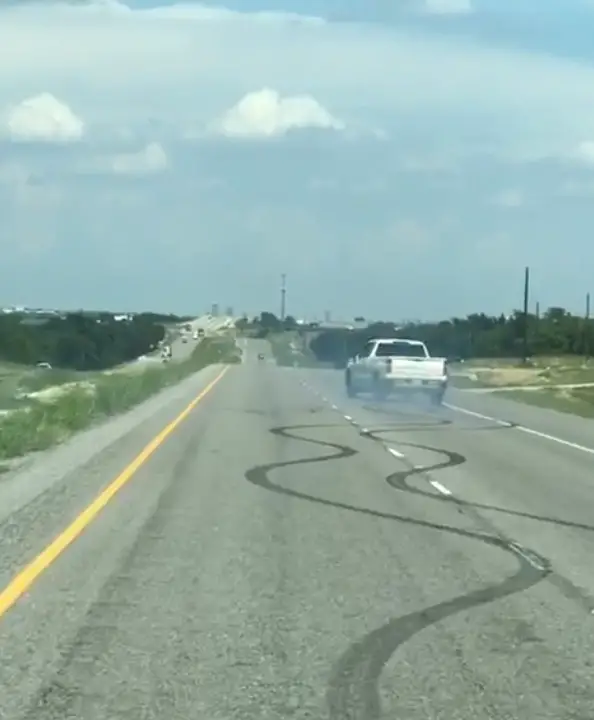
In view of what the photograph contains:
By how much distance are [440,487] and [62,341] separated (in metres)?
51.8

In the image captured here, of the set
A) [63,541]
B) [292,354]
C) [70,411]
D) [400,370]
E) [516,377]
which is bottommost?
[292,354]

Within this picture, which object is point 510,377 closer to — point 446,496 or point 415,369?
point 415,369

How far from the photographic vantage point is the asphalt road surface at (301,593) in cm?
866

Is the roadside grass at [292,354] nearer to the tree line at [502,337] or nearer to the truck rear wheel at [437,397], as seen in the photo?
the tree line at [502,337]

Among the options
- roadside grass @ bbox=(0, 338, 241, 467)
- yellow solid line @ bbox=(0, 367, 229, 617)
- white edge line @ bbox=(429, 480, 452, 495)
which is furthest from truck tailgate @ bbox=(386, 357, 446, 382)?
white edge line @ bbox=(429, 480, 452, 495)

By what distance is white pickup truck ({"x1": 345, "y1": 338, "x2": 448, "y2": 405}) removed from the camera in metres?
50.2

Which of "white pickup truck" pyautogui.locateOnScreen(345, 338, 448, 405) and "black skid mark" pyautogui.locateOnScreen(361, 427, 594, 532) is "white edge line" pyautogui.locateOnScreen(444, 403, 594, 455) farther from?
"black skid mark" pyautogui.locateOnScreen(361, 427, 594, 532)

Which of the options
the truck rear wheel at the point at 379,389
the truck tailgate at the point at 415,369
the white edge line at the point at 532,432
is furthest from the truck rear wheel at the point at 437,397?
the white edge line at the point at 532,432

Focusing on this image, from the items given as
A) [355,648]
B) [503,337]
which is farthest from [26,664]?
[503,337]

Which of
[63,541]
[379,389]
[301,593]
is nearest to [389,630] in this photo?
[301,593]

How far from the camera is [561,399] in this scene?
2266 inches

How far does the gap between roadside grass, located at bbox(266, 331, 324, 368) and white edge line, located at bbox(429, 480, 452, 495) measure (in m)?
86.3

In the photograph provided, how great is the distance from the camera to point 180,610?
1126 centimetres

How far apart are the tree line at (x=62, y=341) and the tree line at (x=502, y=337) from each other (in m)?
23.0
